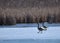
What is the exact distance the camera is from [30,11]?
5.31 metres

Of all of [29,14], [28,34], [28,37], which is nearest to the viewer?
[28,37]

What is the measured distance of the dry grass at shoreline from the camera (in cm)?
516

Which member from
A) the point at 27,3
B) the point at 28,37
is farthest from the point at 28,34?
the point at 27,3

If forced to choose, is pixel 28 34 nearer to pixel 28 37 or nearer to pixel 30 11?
pixel 28 37

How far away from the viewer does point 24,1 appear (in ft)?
17.5

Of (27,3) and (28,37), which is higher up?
(27,3)

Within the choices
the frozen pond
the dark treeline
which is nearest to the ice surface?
the frozen pond

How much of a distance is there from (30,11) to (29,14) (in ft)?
0.29

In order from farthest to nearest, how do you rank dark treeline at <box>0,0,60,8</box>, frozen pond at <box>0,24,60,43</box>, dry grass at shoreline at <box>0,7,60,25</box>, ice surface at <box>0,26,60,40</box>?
dark treeline at <box>0,0,60,8</box> → dry grass at shoreline at <box>0,7,60,25</box> → ice surface at <box>0,26,60,40</box> → frozen pond at <box>0,24,60,43</box>

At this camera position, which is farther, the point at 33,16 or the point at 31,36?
the point at 33,16

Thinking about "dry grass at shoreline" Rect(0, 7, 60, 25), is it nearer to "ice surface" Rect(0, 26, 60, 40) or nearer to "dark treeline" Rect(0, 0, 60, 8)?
"dark treeline" Rect(0, 0, 60, 8)
